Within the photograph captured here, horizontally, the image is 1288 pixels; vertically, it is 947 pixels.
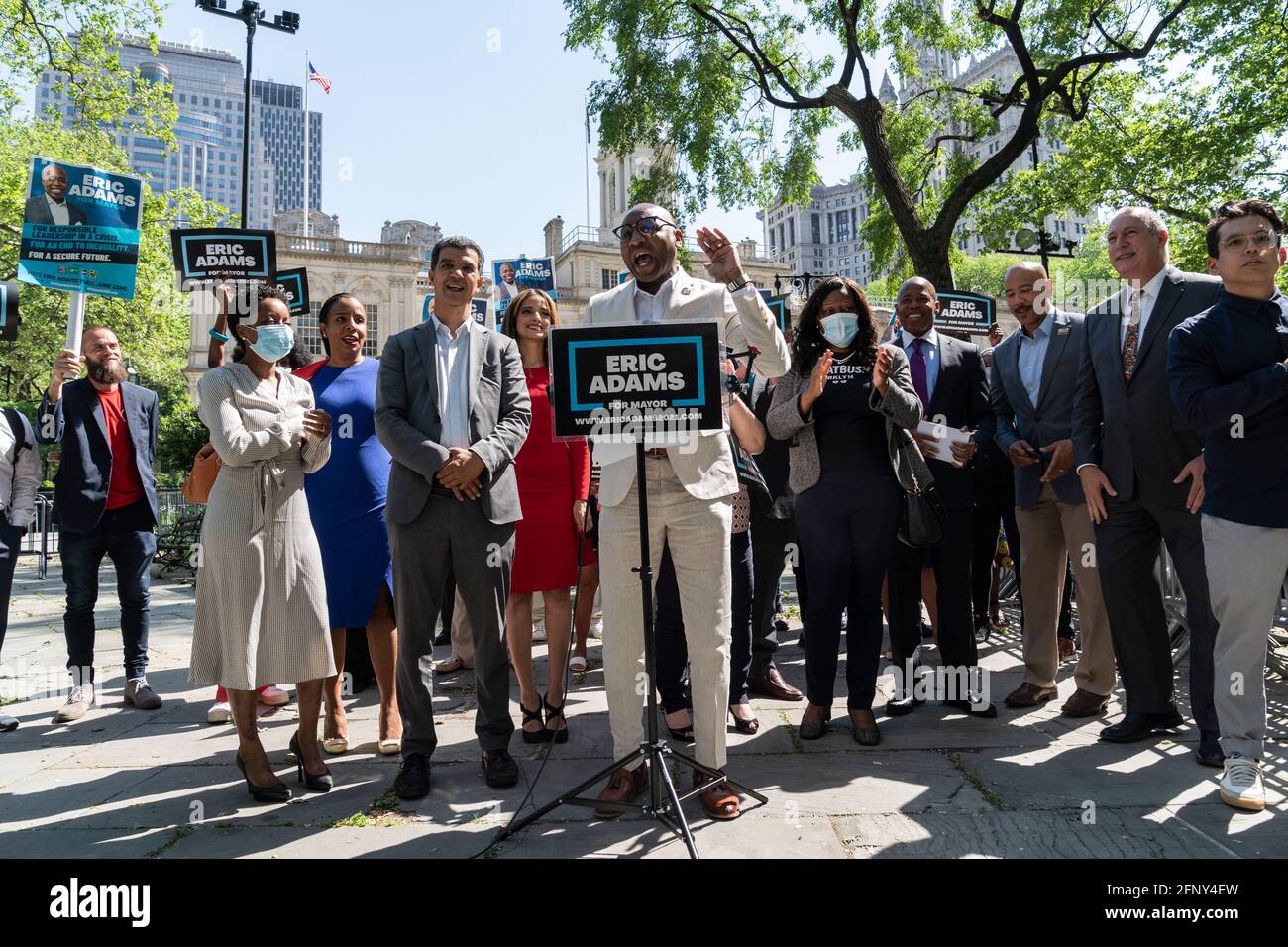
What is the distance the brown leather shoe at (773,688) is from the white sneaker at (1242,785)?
2.30m

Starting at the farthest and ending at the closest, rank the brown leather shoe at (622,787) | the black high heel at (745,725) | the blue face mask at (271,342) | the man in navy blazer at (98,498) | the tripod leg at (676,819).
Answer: the man in navy blazer at (98,498) → the black high heel at (745,725) → the blue face mask at (271,342) → the brown leather shoe at (622,787) → the tripod leg at (676,819)

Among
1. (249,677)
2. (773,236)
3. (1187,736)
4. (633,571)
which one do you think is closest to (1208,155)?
(1187,736)

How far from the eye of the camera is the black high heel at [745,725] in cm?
449

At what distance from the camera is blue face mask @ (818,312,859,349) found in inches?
163

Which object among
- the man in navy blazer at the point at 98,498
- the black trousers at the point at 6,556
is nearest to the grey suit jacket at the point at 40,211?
the man in navy blazer at the point at 98,498

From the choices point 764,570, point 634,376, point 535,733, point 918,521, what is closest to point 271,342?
point 634,376

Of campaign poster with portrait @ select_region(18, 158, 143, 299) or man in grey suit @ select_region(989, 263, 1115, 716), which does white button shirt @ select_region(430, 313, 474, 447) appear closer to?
man in grey suit @ select_region(989, 263, 1115, 716)

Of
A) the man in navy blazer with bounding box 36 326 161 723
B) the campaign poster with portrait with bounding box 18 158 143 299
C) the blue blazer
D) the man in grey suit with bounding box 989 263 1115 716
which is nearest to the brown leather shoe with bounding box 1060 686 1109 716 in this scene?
the man in grey suit with bounding box 989 263 1115 716

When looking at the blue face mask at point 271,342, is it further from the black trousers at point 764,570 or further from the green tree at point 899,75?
the green tree at point 899,75

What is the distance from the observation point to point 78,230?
6.13 m

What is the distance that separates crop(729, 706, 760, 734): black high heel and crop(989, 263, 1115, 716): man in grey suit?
152 centimetres

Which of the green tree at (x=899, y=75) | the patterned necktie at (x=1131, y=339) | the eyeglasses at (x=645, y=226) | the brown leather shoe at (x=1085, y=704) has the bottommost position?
the brown leather shoe at (x=1085, y=704)

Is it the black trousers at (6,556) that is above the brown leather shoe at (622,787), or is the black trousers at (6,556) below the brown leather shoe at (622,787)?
above
